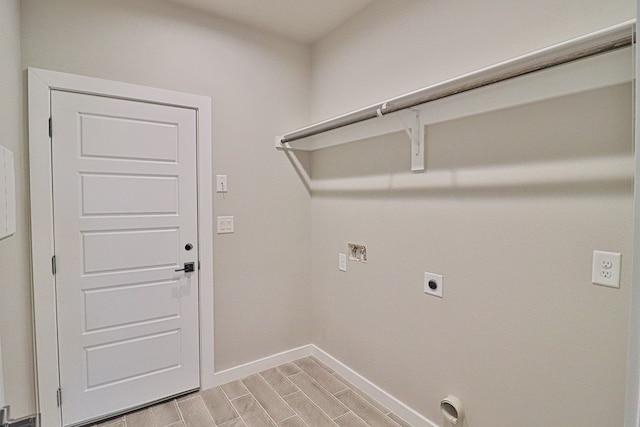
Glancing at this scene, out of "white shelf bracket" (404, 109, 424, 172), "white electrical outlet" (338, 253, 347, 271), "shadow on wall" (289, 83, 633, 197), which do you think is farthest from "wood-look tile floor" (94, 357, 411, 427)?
"white shelf bracket" (404, 109, 424, 172)

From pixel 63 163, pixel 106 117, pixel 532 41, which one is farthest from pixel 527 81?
pixel 63 163

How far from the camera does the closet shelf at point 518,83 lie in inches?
42.1

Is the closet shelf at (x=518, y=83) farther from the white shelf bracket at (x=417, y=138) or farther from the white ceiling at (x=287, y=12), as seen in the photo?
the white ceiling at (x=287, y=12)

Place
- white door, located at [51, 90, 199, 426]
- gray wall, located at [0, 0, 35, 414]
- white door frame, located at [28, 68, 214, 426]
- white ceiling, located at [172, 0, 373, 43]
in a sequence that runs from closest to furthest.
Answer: gray wall, located at [0, 0, 35, 414] → white door frame, located at [28, 68, 214, 426] → white door, located at [51, 90, 199, 426] → white ceiling, located at [172, 0, 373, 43]

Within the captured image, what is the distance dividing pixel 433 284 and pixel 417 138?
82cm

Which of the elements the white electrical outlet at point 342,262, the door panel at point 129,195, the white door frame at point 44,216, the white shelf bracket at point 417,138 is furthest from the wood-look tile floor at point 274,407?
the white shelf bracket at point 417,138

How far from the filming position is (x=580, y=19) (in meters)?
1.20

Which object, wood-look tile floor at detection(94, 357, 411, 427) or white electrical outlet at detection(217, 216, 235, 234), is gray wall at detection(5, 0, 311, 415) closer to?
white electrical outlet at detection(217, 216, 235, 234)

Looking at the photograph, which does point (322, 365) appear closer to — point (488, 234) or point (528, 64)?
point (488, 234)

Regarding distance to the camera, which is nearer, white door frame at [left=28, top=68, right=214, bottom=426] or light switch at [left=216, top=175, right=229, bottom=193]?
white door frame at [left=28, top=68, right=214, bottom=426]

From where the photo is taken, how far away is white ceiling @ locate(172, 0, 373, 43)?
6.91 feet

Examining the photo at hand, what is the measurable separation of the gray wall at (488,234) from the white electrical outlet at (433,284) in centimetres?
3

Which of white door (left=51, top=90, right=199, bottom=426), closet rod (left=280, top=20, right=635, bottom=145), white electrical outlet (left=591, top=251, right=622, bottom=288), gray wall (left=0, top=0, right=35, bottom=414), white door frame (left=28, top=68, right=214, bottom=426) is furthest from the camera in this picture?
white door (left=51, top=90, right=199, bottom=426)

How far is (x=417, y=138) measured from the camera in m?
1.78
